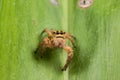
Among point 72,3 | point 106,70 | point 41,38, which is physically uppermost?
point 72,3

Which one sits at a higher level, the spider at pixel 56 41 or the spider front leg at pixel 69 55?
the spider at pixel 56 41

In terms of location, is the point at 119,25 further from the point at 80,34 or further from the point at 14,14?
the point at 14,14

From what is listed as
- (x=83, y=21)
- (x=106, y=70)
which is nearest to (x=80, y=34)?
(x=83, y=21)

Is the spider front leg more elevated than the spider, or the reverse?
the spider
